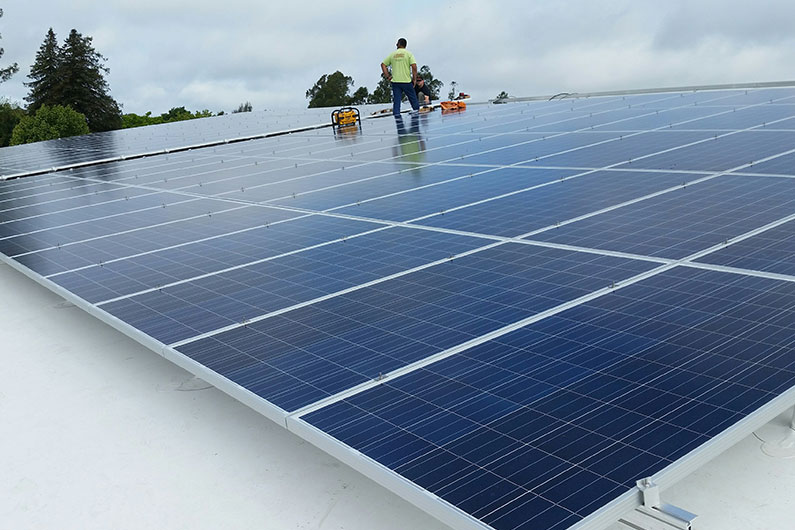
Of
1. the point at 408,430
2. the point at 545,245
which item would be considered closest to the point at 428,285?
the point at 545,245

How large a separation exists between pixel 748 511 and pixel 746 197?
5.77 metres

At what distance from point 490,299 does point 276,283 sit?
283cm

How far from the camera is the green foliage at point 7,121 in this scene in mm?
77062

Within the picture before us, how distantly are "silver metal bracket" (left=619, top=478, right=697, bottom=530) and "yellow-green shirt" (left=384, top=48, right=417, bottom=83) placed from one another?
1123 inches

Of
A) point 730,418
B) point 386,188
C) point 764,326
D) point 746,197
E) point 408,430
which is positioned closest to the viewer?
point 730,418

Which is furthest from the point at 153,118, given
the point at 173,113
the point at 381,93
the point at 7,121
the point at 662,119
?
the point at 662,119

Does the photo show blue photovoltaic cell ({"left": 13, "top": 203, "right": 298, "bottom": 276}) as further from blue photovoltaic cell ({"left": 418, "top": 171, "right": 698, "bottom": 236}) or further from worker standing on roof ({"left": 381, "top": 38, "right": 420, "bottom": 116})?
worker standing on roof ({"left": 381, "top": 38, "right": 420, "bottom": 116})

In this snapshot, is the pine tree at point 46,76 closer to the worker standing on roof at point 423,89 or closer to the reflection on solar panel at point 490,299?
the worker standing on roof at point 423,89

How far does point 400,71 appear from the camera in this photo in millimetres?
32188

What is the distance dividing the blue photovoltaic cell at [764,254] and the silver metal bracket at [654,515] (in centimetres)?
377

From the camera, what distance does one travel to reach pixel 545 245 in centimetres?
970

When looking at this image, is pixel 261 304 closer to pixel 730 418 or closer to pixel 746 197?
pixel 730 418

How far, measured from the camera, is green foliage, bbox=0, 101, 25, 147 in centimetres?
7706

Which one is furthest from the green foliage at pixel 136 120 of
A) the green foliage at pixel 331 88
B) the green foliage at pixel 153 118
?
the green foliage at pixel 331 88
